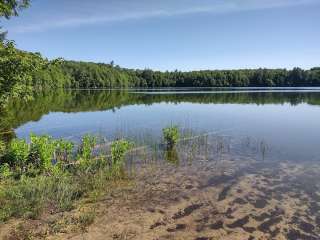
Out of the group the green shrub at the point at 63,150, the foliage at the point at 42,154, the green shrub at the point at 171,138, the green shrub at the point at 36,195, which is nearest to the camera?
the green shrub at the point at 36,195

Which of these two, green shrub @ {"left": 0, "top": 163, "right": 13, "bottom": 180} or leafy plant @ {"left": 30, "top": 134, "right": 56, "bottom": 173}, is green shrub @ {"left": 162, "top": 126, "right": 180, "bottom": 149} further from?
green shrub @ {"left": 0, "top": 163, "right": 13, "bottom": 180}

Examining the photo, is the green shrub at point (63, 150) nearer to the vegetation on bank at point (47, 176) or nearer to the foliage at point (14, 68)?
the vegetation on bank at point (47, 176)

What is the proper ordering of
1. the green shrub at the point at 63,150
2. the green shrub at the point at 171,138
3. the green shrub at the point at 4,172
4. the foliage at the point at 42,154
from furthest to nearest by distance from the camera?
1. the green shrub at the point at 171,138
2. the green shrub at the point at 63,150
3. the foliage at the point at 42,154
4. the green shrub at the point at 4,172

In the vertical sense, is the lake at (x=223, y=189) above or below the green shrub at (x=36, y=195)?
below

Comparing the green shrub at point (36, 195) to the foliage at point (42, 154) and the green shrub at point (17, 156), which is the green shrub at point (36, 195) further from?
the green shrub at point (17, 156)

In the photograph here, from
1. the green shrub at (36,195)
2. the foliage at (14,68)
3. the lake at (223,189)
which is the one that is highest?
the foliage at (14,68)

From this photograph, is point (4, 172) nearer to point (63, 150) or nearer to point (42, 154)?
point (42, 154)

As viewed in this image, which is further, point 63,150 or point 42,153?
point 63,150

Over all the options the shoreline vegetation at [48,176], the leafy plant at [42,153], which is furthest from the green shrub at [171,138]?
the leafy plant at [42,153]

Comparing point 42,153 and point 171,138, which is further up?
point 42,153

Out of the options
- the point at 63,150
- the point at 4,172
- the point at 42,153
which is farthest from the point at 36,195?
the point at 63,150

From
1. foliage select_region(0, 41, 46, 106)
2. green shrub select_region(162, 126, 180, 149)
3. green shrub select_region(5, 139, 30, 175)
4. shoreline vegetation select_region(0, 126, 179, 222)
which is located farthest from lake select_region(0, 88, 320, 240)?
foliage select_region(0, 41, 46, 106)

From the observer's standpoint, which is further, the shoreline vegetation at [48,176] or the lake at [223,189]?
the shoreline vegetation at [48,176]

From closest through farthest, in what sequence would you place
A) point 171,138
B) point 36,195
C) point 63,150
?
point 36,195
point 63,150
point 171,138
